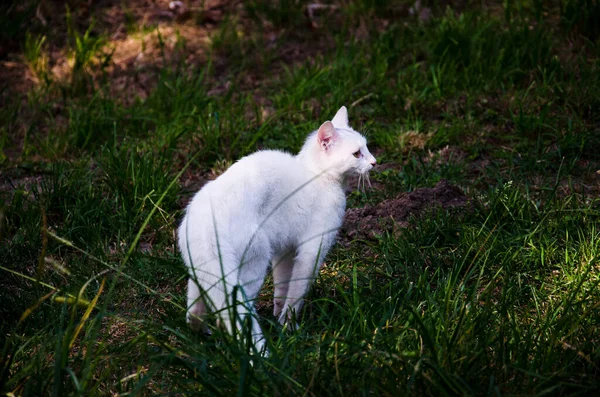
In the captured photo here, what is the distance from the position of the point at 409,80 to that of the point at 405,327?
333 cm

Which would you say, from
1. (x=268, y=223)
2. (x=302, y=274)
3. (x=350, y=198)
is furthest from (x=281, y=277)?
(x=350, y=198)

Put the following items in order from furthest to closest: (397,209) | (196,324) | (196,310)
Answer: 1. (397,209)
2. (196,310)
3. (196,324)

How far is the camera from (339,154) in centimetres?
357

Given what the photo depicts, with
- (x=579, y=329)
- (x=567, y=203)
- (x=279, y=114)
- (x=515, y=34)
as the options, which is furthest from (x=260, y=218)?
(x=515, y=34)

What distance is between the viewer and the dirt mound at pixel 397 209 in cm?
402

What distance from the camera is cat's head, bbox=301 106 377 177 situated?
3.55m

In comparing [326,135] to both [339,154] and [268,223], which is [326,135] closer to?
[339,154]

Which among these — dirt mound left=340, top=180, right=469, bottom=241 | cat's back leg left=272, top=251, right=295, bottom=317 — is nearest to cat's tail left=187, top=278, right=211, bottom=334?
cat's back leg left=272, top=251, right=295, bottom=317

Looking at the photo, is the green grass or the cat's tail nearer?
the green grass

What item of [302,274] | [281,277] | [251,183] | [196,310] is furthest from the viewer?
[281,277]

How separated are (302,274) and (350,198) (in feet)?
4.29

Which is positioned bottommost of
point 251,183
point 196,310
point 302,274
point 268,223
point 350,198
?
point 350,198

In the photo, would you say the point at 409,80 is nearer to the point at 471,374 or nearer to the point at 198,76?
the point at 198,76

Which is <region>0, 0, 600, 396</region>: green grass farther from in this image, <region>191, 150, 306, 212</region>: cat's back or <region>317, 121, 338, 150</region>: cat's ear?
<region>317, 121, 338, 150</region>: cat's ear
